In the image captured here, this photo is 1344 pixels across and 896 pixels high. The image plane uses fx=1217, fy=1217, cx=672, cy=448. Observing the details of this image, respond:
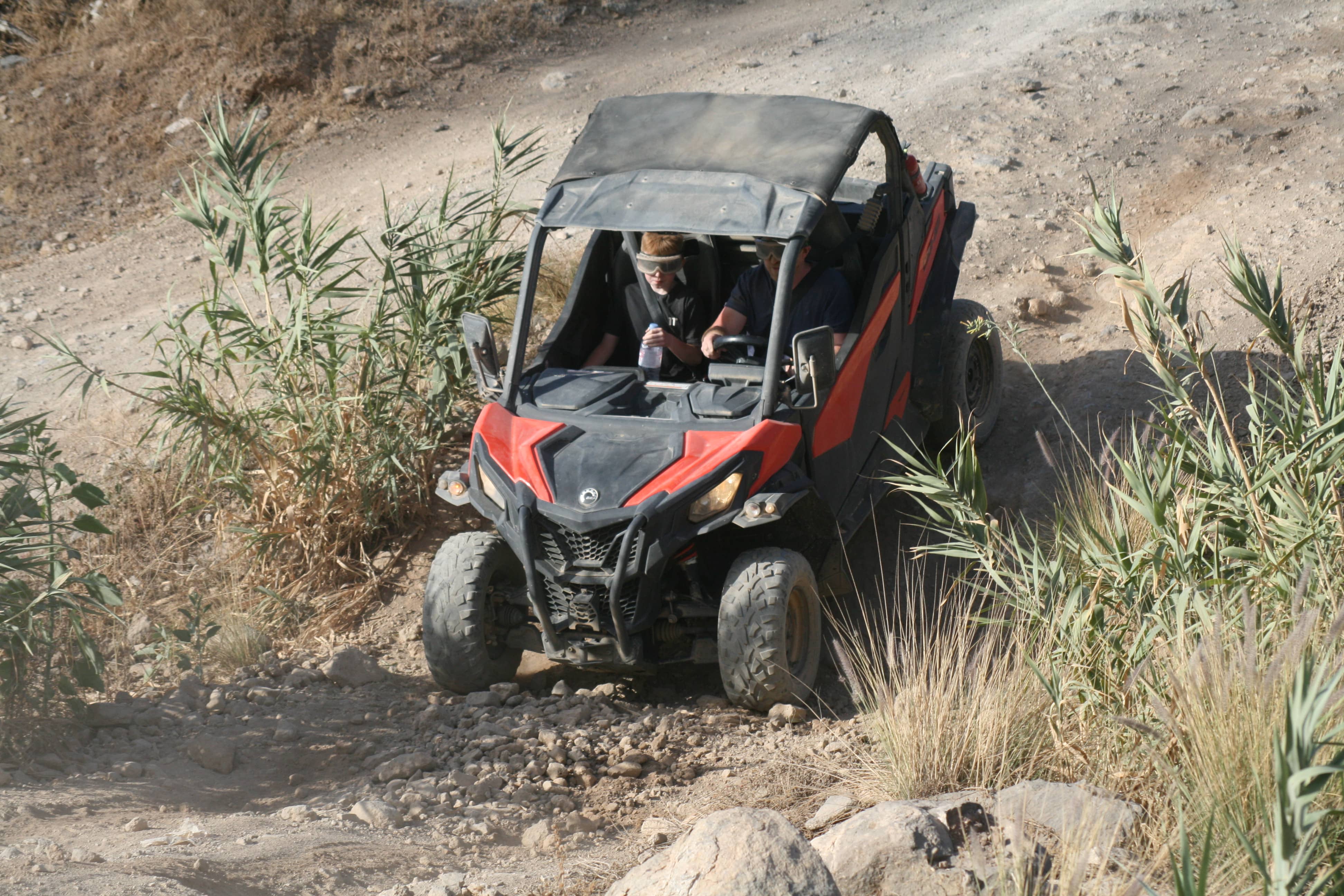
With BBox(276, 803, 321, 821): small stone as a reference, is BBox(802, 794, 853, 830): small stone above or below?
below

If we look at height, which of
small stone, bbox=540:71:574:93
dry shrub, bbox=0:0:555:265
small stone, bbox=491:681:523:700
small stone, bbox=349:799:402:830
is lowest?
small stone, bbox=491:681:523:700

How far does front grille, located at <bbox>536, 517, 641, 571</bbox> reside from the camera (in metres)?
4.10

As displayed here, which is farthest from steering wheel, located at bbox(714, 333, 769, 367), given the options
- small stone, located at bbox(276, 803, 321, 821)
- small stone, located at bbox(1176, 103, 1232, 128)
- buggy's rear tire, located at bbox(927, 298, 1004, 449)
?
Answer: small stone, located at bbox(1176, 103, 1232, 128)

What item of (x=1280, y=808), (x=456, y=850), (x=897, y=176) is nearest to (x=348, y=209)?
(x=897, y=176)

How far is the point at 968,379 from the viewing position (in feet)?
20.0

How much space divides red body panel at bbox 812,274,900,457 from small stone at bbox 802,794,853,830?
4.61 feet

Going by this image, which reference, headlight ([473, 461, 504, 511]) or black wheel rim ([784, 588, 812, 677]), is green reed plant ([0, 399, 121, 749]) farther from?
black wheel rim ([784, 588, 812, 677])

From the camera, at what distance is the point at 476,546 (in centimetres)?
446

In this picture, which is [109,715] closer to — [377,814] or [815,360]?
[377,814]

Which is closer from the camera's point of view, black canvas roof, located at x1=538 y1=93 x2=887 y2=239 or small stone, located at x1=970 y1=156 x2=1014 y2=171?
black canvas roof, located at x1=538 y1=93 x2=887 y2=239

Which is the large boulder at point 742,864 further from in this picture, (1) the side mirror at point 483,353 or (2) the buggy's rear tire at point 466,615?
(1) the side mirror at point 483,353

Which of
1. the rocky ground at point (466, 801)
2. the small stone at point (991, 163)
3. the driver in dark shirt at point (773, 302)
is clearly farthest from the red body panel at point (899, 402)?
the small stone at point (991, 163)

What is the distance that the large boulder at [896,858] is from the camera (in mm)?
2689

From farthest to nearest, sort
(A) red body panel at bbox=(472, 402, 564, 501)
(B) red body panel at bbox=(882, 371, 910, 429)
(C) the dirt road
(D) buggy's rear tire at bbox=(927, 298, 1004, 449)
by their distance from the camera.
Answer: (D) buggy's rear tire at bbox=(927, 298, 1004, 449) < (B) red body panel at bbox=(882, 371, 910, 429) < (A) red body panel at bbox=(472, 402, 564, 501) < (C) the dirt road
